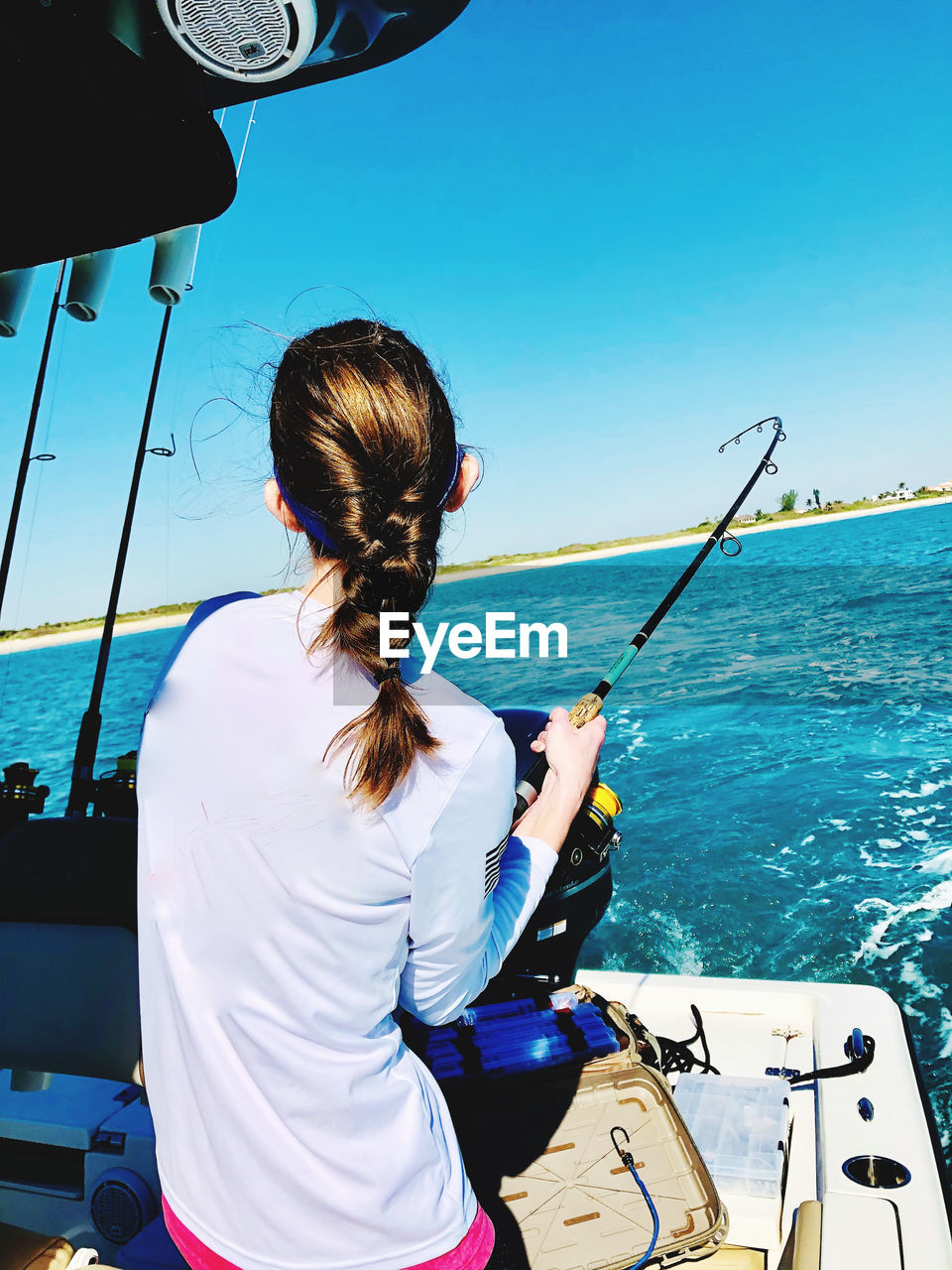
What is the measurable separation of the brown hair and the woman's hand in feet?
1.14

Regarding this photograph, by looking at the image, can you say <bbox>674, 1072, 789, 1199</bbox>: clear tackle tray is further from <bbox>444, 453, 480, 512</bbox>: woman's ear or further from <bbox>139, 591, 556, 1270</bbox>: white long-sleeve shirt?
<bbox>444, 453, 480, 512</bbox>: woman's ear

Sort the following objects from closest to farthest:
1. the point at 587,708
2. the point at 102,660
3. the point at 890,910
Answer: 1. the point at 587,708
2. the point at 102,660
3. the point at 890,910

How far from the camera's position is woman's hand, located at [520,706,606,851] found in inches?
38.2

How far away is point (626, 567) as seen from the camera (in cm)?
5134

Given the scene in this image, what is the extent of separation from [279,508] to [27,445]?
221 centimetres

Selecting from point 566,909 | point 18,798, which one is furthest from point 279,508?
point 18,798

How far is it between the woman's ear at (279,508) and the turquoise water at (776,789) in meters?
1.83

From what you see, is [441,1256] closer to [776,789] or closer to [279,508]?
[279,508]

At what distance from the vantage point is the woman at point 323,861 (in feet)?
2.11

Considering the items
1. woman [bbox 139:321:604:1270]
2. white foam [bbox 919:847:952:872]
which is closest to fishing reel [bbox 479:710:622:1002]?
woman [bbox 139:321:604:1270]

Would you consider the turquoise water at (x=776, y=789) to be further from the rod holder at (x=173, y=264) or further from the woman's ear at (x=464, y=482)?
the woman's ear at (x=464, y=482)

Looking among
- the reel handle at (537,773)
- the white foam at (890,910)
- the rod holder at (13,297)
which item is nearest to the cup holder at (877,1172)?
the reel handle at (537,773)

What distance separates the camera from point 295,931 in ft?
2.10

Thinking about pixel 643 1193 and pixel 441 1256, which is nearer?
pixel 441 1256
